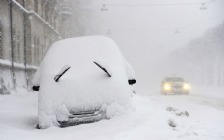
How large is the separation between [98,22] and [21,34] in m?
49.3

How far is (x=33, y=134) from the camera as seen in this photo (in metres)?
5.34

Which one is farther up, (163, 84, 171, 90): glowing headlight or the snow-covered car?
the snow-covered car

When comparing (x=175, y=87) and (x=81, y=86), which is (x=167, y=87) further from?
(x=81, y=86)

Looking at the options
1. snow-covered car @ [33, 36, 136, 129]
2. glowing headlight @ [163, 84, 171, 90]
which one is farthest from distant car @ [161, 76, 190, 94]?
snow-covered car @ [33, 36, 136, 129]

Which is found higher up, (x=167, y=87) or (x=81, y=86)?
(x=81, y=86)

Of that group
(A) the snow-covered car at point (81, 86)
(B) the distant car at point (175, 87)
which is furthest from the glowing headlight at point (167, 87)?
(A) the snow-covered car at point (81, 86)

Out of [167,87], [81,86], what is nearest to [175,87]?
[167,87]

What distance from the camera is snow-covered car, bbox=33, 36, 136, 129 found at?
584 centimetres

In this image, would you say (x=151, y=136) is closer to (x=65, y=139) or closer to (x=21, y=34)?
(x=65, y=139)

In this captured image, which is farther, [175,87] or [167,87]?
[167,87]

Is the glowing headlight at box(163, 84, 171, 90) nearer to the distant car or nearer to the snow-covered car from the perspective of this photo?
the distant car

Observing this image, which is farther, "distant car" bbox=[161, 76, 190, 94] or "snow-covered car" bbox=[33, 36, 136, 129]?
"distant car" bbox=[161, 76, 190, 94]

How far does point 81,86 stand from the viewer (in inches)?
239

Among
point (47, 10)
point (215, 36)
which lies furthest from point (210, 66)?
point (47, 10)
